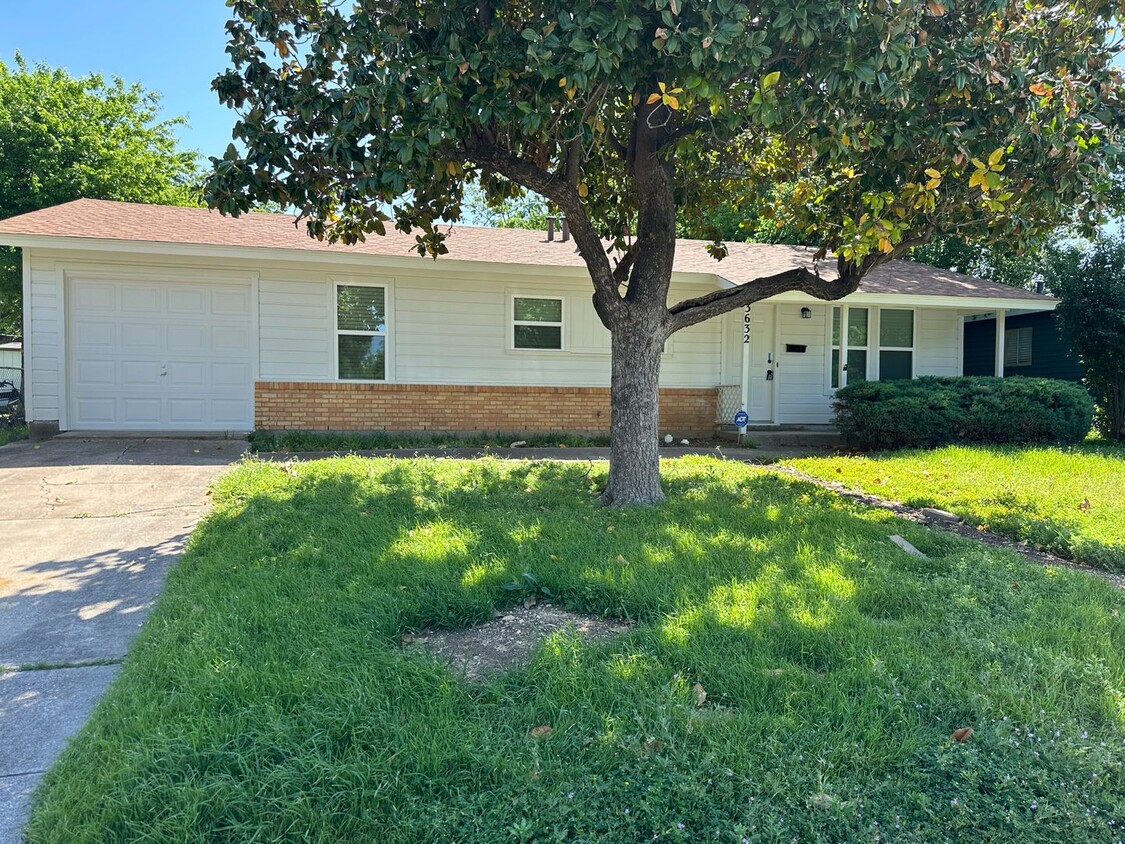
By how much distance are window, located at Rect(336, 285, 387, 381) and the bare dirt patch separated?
8.26m

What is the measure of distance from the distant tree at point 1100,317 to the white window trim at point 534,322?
879 cm

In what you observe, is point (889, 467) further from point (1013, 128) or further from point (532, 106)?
point (532, 106)

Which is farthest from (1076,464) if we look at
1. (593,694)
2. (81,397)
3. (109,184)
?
(109,184)

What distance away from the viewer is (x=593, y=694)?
2.74 metres

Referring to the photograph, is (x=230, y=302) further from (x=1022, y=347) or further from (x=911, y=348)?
(x=1022, y=347)

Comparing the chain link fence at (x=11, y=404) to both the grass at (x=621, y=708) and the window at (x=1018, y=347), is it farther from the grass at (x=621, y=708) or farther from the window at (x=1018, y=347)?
the window at (x=1018, y=347)

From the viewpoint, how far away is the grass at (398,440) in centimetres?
1007

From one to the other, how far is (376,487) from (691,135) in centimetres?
427

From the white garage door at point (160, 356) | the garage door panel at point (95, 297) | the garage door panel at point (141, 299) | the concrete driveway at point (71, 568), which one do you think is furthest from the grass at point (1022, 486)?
the garage door panel at point (95, 297)

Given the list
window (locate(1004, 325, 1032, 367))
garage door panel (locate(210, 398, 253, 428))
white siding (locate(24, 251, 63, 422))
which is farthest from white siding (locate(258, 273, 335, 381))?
window (locate(1004, 325, 1032, 367))

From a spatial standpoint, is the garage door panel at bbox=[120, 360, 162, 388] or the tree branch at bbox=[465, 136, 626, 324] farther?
the garage door panel at bbox=[120, 360, 162, 388]

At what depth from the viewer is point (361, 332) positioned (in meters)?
11.2

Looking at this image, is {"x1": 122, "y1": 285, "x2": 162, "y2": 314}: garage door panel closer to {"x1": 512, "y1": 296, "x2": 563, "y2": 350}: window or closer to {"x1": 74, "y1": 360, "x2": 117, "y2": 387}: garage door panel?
{"x1": 74, "y1": 360, "x2": 117, "y2": 387}: garage door panel

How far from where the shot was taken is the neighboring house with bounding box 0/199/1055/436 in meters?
10.1
